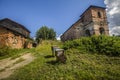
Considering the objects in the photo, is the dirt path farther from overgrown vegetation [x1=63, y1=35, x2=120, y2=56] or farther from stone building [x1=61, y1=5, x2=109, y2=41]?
stone building [x1=61, y1=5, x2=109, y2=41]

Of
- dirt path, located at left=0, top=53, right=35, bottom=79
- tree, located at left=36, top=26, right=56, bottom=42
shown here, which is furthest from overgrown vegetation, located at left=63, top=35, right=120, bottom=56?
tree, located at left=36, top=26, right=56, bottom=42

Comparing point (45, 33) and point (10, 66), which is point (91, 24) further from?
point (45, 33)

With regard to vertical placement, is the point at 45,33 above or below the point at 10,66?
above

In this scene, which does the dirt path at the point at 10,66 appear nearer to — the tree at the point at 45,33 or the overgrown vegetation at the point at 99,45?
the overgrown vegetation at the point at 99,45

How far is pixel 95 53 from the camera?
12.7 metres

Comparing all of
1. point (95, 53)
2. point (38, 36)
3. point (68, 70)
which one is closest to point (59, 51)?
point (68, 70)

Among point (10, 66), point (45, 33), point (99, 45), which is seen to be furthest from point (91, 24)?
point (45, 33)

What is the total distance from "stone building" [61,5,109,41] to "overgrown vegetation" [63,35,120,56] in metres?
17.4

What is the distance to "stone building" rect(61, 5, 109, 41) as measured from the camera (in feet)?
106

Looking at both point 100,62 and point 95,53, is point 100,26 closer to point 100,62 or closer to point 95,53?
point 95,53

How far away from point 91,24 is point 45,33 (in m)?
27.6

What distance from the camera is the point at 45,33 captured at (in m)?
56.0

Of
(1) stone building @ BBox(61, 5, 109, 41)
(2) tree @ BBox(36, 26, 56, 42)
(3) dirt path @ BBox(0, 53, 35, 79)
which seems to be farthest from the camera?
(2) tree @ BBox(36, 26, 56, 42)

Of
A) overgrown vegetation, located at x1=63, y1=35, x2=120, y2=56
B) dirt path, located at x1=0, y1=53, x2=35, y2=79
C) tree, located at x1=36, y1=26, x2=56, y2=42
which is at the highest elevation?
tree, located at x1=36, y1=26, x2=56, y2=42
